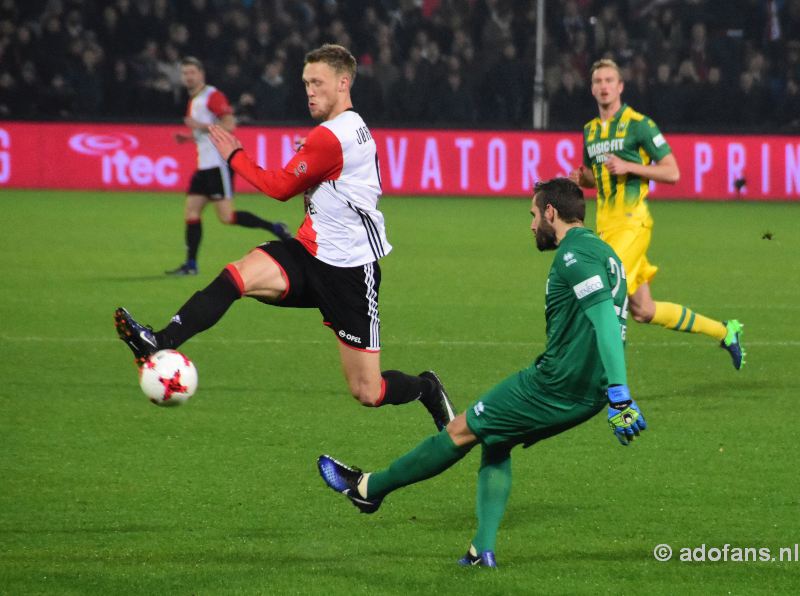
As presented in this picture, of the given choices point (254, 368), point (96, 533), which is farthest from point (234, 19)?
point (96, 533)

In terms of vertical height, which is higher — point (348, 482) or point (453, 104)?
point (453, 104)

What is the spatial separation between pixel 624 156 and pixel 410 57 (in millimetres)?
16054

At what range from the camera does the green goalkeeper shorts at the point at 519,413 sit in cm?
508

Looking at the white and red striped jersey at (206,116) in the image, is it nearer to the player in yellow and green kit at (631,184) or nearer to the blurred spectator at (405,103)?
the player in yellow and green kit at (631,184)

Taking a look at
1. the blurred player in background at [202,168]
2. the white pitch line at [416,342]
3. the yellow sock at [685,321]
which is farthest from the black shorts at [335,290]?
the blurred player in background at [202,168]

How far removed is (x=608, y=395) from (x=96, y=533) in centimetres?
226

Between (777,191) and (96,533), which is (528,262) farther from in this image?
(96,533)

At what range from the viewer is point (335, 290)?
6.57m

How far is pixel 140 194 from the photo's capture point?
23344 mm

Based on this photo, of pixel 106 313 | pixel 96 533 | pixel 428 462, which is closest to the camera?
pixel 428 462

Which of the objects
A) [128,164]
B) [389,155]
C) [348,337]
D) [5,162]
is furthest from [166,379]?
[5,162]

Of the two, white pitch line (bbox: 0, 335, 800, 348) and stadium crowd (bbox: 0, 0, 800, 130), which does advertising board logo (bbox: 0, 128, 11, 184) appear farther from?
white pitch line (bbox: 0, 335, 800, 348)

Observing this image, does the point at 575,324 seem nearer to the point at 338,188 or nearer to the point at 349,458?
the point at 338,188

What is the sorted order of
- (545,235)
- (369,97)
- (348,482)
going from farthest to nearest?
(369,97)
(348,482)
(545,235)
